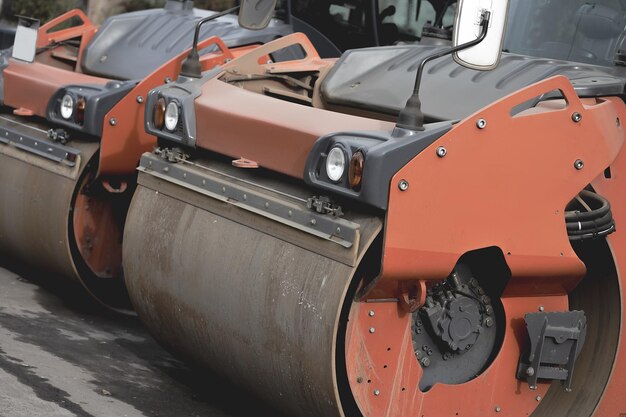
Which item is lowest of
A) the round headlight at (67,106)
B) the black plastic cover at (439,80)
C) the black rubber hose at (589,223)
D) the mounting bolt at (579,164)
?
the round headlight at (67,106)

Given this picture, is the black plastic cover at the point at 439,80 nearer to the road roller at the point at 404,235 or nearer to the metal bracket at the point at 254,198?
the road roller at the point at 404,235

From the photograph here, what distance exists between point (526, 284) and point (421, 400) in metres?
0.56

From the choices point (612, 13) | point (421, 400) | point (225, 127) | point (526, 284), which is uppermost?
point (612, 13)

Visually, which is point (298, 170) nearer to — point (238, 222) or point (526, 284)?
point (238, 222)

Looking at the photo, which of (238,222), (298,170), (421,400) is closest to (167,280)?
(238,222)

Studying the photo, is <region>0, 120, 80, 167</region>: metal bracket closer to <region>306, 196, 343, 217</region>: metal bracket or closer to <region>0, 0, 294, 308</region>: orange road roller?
<region>0, 0, 294, 308</region>: orange road roller

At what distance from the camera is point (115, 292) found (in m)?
6.62

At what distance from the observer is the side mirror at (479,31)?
4.17 meters

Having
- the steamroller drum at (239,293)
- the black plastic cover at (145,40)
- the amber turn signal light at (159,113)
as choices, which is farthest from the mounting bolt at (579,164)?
the black plastic cover at (145,40)

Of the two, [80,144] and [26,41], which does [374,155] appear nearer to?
[80,144]

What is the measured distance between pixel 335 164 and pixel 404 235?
0.36 m

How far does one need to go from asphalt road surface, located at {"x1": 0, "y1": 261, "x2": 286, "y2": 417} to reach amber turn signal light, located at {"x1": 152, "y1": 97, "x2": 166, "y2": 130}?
105 cm

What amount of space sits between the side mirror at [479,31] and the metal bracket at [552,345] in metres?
1.00

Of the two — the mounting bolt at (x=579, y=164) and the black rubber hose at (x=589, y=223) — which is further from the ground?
the mounting bolt at (x=579, y=164)
